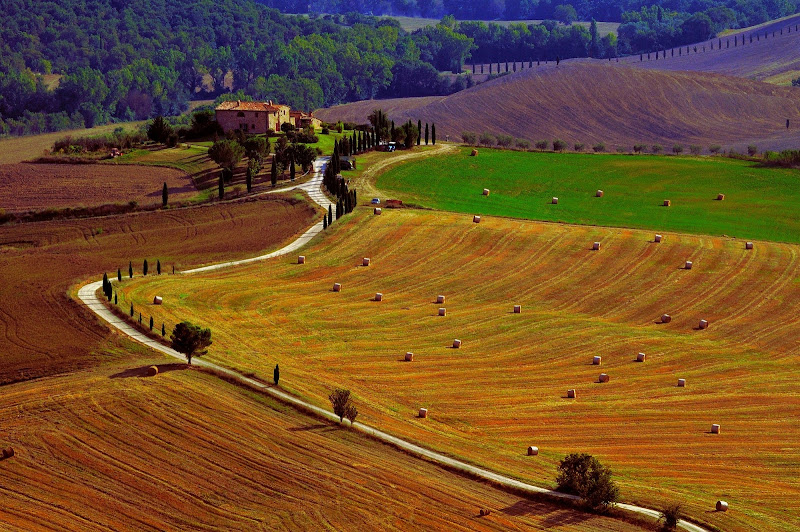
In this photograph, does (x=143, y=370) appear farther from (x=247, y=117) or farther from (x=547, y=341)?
(x=247, y=117)

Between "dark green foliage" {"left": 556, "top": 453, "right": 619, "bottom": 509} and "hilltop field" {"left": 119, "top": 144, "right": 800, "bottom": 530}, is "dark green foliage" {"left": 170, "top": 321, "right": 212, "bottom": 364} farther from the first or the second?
"dark green foliage" {"left": 556, "top": 453, "right": 619, "bottom": 509}

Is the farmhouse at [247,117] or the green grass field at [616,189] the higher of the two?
the farmhouse at [247,117]

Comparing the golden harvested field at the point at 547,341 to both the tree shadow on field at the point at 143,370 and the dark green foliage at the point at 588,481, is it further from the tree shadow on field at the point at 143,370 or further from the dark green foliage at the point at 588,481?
the tree shadow on field at the point at 143,370

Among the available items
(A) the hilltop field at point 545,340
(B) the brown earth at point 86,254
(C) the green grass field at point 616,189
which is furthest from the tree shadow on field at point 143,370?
(C) the green grass field at point 616,189

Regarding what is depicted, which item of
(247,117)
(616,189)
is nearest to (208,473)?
(616,189)

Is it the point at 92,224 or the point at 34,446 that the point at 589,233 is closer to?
the point at 92,224
